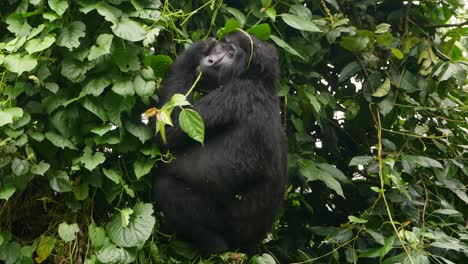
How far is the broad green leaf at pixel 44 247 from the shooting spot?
135 inches

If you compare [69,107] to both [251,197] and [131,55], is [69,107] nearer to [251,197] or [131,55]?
[131,55]

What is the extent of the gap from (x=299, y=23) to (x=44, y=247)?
6.08 feet

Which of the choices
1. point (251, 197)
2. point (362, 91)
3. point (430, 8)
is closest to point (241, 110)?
point (251, 197)

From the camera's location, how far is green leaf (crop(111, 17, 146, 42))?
3338mm

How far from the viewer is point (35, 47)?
3.22 metres

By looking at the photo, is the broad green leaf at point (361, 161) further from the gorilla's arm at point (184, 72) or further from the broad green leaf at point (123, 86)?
the broad green leaf at point (123, 86)

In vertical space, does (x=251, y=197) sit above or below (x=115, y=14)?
below

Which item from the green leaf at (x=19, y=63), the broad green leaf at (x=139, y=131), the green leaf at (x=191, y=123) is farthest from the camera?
the broad green leaf at (x=139, y=131)

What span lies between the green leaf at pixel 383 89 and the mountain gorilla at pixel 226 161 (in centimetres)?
77

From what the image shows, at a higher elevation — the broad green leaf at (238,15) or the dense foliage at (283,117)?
the broad green leaf at (238,15)

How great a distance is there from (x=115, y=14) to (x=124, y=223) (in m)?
1.03

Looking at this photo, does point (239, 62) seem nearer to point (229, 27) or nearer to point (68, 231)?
point (229, 27)

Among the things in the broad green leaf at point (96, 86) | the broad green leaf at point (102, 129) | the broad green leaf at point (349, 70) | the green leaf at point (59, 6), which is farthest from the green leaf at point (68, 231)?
the broad green leaf at point (349, 70)

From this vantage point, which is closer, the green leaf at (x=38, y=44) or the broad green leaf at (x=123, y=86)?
the green leaf at (x=38, y=44)
